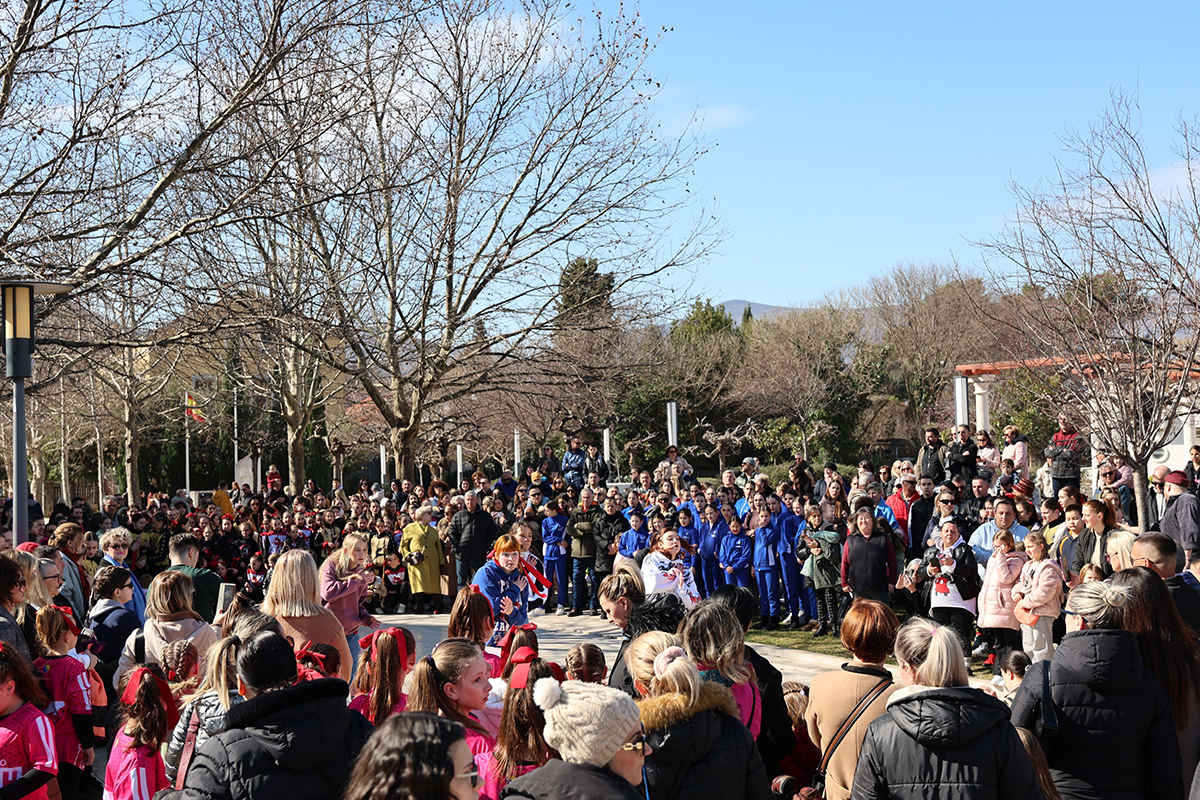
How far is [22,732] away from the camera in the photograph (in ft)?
13.4

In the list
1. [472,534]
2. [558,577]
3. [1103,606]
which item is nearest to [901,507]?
[558,577]

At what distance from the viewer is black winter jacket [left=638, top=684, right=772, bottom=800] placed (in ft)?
11.0

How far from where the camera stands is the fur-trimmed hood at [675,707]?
11.1ft

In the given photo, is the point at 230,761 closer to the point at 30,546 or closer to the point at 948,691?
the point at 948,691

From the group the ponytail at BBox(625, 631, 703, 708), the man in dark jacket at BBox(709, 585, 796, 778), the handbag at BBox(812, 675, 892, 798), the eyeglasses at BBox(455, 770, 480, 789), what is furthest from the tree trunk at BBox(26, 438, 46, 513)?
the eyeglasses at BBox(455, 770, 480, 789)

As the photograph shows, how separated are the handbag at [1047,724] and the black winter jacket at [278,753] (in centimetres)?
256

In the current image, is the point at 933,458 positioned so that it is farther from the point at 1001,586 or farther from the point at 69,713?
the point at 69,713

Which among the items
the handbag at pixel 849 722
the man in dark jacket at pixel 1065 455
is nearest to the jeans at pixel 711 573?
the man in dark jacket at pixel 1065 455

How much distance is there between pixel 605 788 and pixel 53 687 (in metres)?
3.37

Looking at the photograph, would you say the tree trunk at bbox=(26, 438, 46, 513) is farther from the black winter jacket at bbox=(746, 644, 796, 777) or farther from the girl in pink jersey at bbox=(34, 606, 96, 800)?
the black winter jacket at bbox=(746, 644, 796, 777)

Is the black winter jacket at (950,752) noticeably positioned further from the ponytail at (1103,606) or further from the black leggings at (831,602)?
the black leggings at (831,602)

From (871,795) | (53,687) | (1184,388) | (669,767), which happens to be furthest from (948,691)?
(1184,388)

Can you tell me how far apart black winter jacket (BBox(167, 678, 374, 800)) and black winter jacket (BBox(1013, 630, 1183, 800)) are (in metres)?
2.54

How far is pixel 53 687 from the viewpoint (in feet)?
15.9
